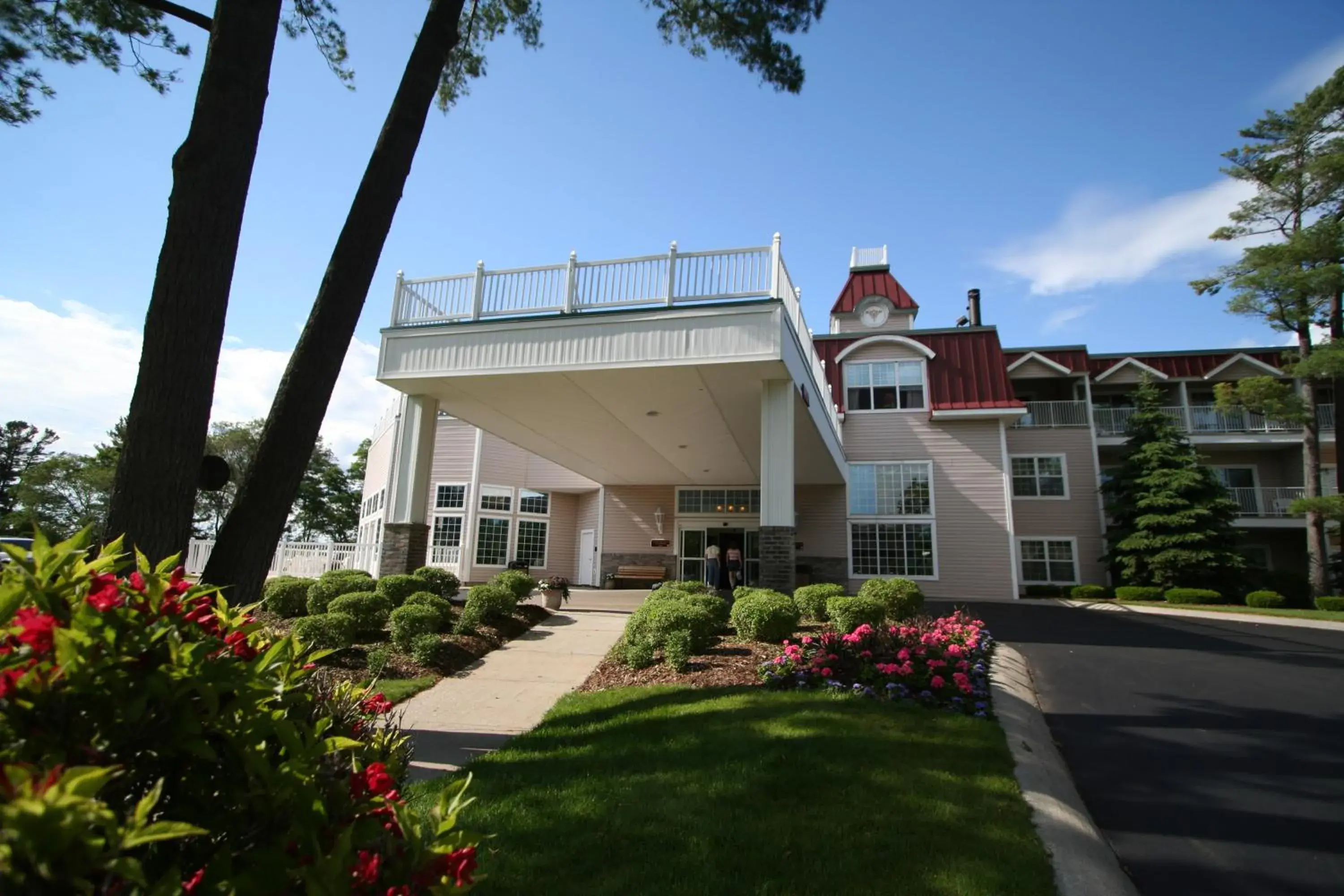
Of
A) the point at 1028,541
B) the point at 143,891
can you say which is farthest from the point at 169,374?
the point at 1028,541

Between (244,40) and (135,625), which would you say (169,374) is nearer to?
(244,40)

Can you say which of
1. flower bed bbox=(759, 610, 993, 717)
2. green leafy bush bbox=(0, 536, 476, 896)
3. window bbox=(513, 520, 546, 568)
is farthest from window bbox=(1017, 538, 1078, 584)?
green leafy bush bbox=(0, 536, 476, 896)

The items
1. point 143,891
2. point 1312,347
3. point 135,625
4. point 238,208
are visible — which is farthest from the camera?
point 1312,347

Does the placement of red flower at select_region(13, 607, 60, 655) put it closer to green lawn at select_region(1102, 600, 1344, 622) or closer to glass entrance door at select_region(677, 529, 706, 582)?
green lawn at select_region(1102, 600, 1344, 622)

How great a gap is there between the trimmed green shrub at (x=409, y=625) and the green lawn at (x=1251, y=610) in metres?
18.3

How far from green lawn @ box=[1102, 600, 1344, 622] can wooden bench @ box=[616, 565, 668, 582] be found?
13.1 metres

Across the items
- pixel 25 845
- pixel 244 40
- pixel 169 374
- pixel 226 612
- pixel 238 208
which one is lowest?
pixel 25 845

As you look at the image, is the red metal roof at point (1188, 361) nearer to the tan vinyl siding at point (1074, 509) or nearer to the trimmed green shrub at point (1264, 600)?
→ the tan vinyl siding at point (1074, 509)

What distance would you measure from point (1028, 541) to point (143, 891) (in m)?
25.8

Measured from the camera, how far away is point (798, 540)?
2108cm

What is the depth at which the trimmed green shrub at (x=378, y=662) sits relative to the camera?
7.05 metres

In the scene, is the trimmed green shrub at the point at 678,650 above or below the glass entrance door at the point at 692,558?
below

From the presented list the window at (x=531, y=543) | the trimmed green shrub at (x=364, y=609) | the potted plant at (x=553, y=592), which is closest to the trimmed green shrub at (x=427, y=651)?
the trimmed green shrub at (x=364, y=609)

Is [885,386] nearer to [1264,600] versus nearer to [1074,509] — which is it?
[1074,509]
